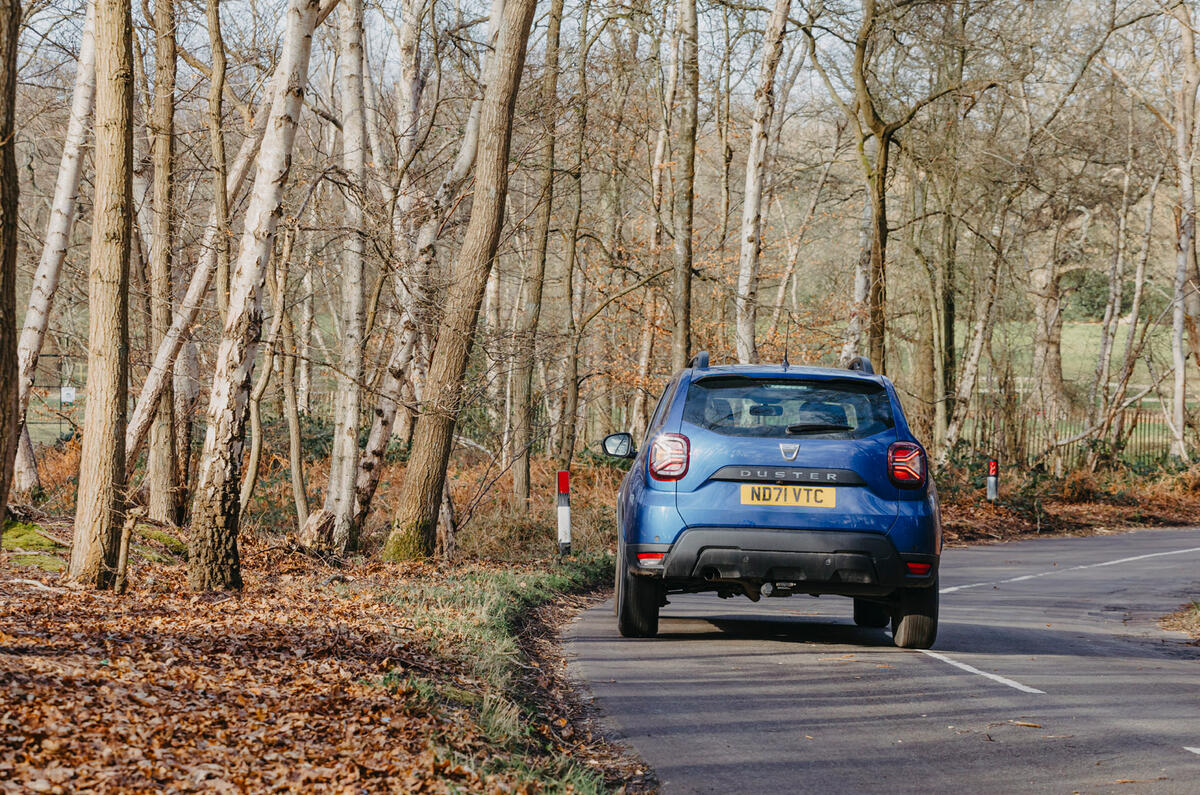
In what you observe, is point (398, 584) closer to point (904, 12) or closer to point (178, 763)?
point (178, 763)

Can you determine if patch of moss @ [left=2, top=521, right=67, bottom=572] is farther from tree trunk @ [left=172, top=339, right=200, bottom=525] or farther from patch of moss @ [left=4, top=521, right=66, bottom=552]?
tree trunk @ [left=172, top=339, right=200, bottom=525]

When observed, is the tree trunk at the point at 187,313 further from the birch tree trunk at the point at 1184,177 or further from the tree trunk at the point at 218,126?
the birch tree trunk at the point at 1184,177

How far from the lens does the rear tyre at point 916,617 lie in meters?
8.61

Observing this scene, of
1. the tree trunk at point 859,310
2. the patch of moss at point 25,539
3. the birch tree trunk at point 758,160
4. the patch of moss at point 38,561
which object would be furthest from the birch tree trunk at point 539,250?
the tree trunk at point 859,310

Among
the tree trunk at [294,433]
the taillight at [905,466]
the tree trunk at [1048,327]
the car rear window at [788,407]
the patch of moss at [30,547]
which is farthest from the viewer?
the tree trunk at [1048,327]

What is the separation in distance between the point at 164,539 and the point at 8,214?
7502 millimetres

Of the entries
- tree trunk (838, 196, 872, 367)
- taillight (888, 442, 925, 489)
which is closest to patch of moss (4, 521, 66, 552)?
taillight (888, 442, 925, 489)

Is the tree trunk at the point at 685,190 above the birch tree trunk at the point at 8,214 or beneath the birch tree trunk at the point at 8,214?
above

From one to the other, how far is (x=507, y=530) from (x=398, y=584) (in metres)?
6.73

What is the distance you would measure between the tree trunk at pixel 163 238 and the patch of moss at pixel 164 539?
0.56 ft

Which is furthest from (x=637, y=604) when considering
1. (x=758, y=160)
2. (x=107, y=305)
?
(x=758, y=160)

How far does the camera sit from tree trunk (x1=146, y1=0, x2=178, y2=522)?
1314 centimetres

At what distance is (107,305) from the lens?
31.7 ft

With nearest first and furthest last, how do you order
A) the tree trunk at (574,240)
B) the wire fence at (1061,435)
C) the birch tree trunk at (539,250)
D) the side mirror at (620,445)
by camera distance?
the side mirror at (620,445) → the birch tree trunk at (539,250) → the tree trunk at (574,240) → the wire fence at (1061,435)
